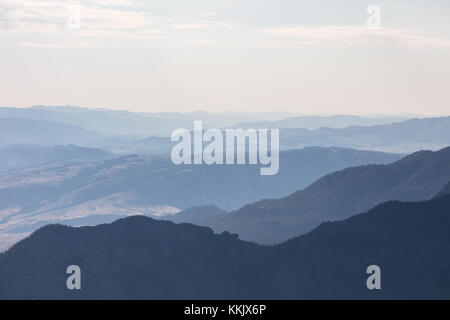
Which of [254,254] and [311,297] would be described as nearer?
[311,297]

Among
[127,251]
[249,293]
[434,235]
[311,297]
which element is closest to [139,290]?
[127,251]

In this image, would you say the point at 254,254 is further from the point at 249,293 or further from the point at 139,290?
the point at 139,290

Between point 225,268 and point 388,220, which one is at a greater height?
point 388,220
